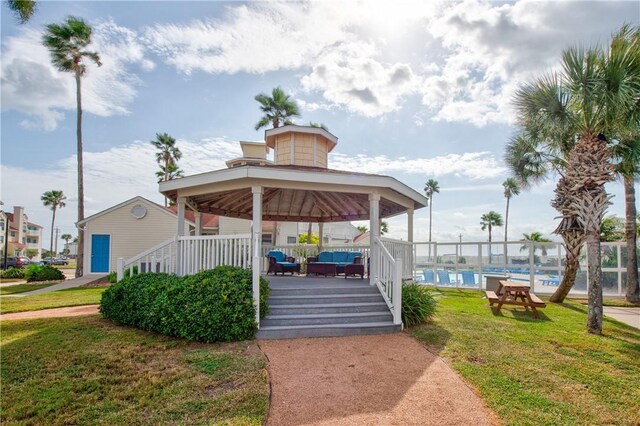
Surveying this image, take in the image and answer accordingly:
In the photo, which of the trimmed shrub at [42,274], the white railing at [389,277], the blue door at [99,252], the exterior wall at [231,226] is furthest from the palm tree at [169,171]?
the white railing at [389,277]

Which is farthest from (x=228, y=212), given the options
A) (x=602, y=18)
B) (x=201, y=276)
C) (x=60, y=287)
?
(x=602, y=18)

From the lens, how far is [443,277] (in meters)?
15.9

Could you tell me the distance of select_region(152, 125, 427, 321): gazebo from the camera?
743 cm

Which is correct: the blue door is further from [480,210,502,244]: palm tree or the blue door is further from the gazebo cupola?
[480,210,502,244]: palm tree

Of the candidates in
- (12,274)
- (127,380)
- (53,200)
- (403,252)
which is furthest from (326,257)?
(53,200)

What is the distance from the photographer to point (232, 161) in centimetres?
2172

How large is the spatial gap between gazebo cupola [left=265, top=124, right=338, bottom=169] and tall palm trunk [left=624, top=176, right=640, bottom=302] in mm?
11023

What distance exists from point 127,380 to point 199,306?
1.73 m

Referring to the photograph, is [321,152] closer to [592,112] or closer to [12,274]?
[592,112]

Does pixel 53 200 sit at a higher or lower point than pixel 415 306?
higher

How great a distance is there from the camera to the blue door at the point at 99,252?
19083 millimetres

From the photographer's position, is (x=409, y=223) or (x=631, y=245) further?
(x=631, y=245)

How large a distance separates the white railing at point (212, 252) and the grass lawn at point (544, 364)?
157 inches

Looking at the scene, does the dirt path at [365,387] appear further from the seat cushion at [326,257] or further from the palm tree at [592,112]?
Result: the seat cushion at [326,257]
